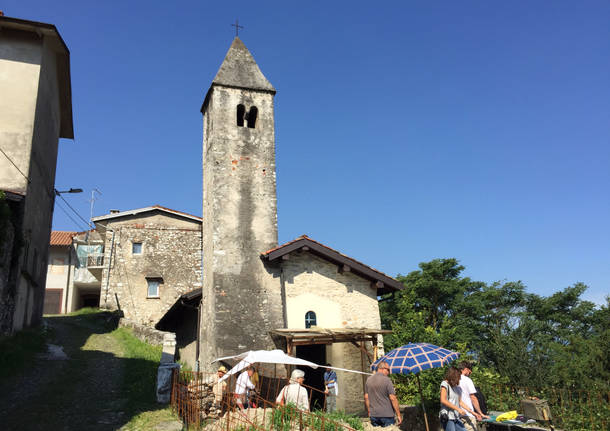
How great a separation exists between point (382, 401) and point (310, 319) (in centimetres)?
Answer: 612

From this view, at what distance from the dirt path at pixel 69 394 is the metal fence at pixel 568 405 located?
8.88m

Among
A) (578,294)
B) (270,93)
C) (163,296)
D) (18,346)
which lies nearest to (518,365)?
(270,93)

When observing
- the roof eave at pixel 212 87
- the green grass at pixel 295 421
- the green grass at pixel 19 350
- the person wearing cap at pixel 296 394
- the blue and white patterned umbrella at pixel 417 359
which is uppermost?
the roof eave at pixel 212 87

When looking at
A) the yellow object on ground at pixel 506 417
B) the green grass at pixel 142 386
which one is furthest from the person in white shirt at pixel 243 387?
the yellow object on ground at pixel 506 417

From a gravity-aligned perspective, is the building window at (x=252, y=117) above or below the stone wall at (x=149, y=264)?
above

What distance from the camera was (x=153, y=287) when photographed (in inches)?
1061

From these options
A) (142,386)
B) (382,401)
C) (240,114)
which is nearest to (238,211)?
(240,114)

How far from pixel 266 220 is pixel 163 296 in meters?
15.1

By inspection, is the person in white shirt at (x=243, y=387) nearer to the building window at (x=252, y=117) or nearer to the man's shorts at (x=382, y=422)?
the man's shorts at (x=382, y=422)

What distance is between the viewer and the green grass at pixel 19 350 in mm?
11145

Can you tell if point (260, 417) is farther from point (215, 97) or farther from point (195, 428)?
point (215, 97)

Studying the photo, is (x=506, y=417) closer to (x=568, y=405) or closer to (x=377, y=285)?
(x=568, y=405)

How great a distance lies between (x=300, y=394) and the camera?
8.27 m

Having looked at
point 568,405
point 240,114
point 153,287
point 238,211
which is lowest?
point 568,405
